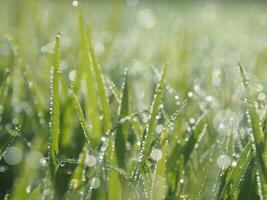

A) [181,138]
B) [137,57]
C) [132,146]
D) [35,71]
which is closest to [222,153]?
[181,138]

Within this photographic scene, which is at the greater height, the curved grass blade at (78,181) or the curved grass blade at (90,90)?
the curved grass blade at (90,90)

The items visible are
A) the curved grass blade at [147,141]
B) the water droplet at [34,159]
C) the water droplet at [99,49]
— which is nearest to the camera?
the curved grass blade at [147,141]

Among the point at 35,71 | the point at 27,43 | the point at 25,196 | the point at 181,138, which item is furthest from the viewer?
the point at 27,43

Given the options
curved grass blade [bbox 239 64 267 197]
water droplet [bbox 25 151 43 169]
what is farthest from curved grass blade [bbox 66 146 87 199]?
curved grass blade [bbox 239 64 267 197]

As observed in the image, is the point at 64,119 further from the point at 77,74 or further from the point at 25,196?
the point at 25,196

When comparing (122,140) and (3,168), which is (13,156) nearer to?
(3,168)

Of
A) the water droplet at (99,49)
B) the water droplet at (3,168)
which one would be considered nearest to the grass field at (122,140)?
the water droplet at (3,168)

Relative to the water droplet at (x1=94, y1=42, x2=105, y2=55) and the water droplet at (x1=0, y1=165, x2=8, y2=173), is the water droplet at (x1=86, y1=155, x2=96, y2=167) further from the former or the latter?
the water droplet at (x1=94, y1=42, x2=105, y2=55)

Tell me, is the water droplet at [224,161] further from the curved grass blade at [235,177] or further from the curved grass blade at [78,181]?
the curved grass blade at [78,181]
